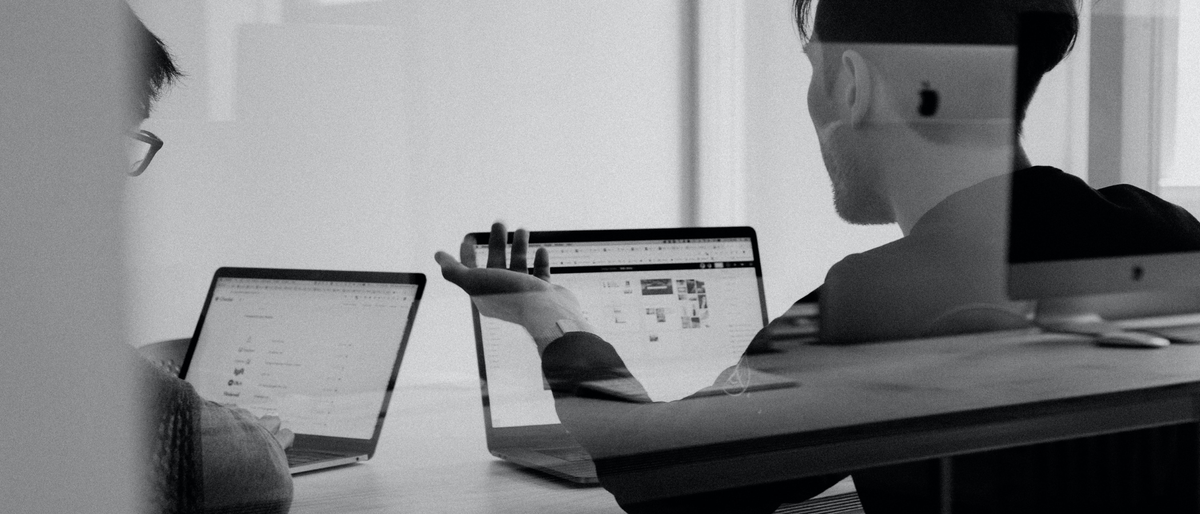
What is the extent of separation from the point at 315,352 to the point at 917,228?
577mm

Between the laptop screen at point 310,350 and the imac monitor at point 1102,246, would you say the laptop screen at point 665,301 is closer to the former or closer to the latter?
the laptop screen at point 310,350

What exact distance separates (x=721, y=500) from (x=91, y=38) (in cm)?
57

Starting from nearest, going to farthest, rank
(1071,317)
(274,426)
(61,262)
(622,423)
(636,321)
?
1. (61,262)
2. (274,426)
3. (622,423)
4. (1071,317)
5. (636,321)

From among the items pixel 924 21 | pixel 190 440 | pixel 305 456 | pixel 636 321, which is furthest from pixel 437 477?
pixel 924 21

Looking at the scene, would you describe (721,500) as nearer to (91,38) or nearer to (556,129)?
(556,129)

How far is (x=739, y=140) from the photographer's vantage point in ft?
3.42

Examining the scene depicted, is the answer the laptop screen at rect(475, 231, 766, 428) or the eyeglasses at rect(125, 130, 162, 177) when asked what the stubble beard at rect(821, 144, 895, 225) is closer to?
the laptop screen at rect(475, 231, 766, 428)

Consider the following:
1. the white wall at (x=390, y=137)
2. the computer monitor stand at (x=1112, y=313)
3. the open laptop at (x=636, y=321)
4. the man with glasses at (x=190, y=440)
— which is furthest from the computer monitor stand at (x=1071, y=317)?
the man with glasses at (x=190, y=440)

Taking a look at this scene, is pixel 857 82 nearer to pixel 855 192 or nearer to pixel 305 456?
pixel 855 192

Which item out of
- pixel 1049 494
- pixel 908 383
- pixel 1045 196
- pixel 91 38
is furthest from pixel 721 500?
pixel 91 38

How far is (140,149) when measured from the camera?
474mm

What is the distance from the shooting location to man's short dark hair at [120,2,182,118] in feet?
1.47

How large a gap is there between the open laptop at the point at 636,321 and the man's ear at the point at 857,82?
25 cm

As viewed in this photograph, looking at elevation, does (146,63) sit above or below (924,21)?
below
